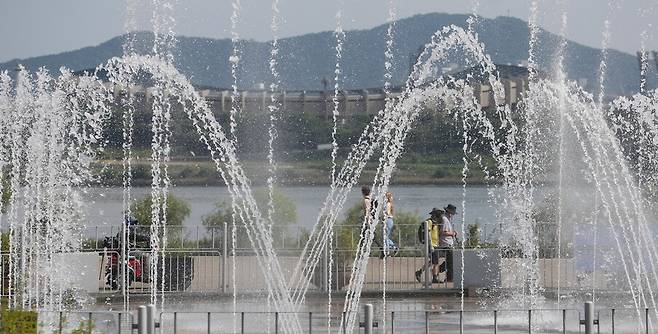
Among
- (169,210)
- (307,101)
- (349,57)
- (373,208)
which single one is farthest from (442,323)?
(349,57)

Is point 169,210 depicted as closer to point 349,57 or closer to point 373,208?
point 373,208

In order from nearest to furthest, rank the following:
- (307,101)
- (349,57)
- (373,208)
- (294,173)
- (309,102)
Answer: (373,208) < (294,173) < (309,102) < (307,101) < (349,57)

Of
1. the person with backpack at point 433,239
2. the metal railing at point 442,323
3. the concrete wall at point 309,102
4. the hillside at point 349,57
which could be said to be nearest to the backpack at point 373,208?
the person with backpack at point 433,239

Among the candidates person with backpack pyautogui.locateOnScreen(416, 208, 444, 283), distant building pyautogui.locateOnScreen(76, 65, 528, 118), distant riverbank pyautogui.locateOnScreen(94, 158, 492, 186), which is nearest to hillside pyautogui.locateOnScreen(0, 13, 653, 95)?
distant building pyautogui.locateOnScreen(76, 65, 528, 118)

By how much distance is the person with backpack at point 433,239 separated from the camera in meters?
22.1

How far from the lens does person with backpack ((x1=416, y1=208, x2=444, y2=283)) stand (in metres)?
22.1

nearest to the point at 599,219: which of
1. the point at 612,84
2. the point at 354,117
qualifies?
the point at 354,117

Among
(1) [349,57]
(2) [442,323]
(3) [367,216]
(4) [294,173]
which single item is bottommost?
(2) [442,323]

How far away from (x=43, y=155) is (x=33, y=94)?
206 cm

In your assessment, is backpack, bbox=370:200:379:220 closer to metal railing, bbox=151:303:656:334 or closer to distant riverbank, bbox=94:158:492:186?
metal railing, bbox=151:303:656:334

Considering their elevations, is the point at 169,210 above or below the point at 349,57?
below

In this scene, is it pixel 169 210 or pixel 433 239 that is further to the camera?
pixel 169 210

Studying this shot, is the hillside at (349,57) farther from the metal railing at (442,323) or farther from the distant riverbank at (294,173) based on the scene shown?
the metal railing at (442,323)

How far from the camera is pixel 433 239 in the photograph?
23.0 metres
